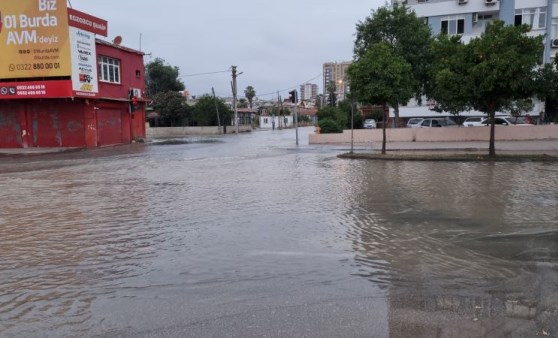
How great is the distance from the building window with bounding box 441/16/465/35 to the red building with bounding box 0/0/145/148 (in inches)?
1110

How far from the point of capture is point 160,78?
6912 centimetres

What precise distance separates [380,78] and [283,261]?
54.5ft

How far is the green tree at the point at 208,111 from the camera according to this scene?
64750 mm

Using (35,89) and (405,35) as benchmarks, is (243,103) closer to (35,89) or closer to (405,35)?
(405,35)

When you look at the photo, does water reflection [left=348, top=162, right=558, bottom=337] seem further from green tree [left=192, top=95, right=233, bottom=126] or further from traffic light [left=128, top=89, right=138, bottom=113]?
green tree [left=192, top=95, right=233, bottom=126]

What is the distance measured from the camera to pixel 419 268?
5781 mm

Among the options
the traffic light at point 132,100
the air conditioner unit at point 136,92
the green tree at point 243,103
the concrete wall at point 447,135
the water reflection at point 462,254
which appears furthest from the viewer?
the green tree at point 243,103

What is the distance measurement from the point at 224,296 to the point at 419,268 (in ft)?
A: 7.90

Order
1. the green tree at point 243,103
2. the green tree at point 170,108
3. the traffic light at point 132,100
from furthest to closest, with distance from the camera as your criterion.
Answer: the green tree at point 243,103 → the green tree at point 170,108 → the traffic light at point 132,100

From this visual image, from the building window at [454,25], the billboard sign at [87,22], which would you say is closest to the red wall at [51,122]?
the billboard sign at [87,22]

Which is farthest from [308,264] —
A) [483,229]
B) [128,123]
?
[128,123]

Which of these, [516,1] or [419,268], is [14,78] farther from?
[516,1]

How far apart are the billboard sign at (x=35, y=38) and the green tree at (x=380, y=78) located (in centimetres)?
1762

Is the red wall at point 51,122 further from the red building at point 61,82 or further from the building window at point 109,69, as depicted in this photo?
the building window at point 109,69
